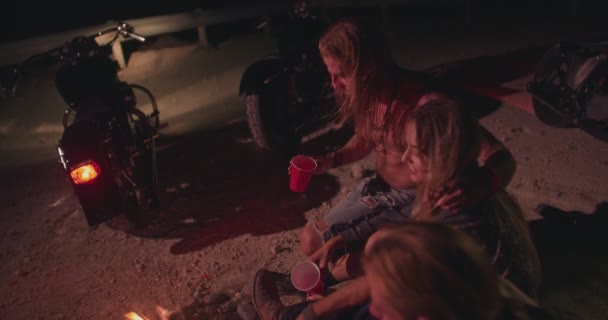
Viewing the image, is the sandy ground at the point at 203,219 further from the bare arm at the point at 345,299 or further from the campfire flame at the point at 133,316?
the bare arm at the point at 345,299

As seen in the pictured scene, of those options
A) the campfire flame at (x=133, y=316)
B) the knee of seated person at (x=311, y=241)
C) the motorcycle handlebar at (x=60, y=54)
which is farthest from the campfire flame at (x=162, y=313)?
the motorcycle handlebar at (x=60, y=54)

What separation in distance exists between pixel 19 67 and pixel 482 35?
755 centimetres

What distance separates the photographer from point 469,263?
1.43 meters

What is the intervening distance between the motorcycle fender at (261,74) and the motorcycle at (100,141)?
1.11 m

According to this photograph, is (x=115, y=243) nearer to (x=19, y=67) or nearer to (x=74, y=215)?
(x=74, y=215)

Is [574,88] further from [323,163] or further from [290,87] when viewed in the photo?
[323,163]

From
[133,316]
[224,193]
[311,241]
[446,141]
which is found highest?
[446,141]

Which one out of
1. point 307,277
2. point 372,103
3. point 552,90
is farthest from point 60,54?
point 552,90

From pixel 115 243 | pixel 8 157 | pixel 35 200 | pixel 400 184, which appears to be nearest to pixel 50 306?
pixel 115 243

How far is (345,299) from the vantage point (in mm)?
2078

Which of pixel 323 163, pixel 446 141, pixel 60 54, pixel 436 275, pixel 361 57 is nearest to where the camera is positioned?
pixel 436 275

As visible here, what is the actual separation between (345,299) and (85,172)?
2.31 m

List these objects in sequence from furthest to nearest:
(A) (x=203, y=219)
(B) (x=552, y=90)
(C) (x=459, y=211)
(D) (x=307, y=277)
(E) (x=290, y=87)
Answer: (E) (x=290, y=87)
(B) (x=552, y=90)
(A) (x=203, y=219)
(D) (x=307, y=277)
(C) (x=459, y=211)

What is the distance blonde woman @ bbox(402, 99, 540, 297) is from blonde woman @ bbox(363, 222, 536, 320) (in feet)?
1.77
